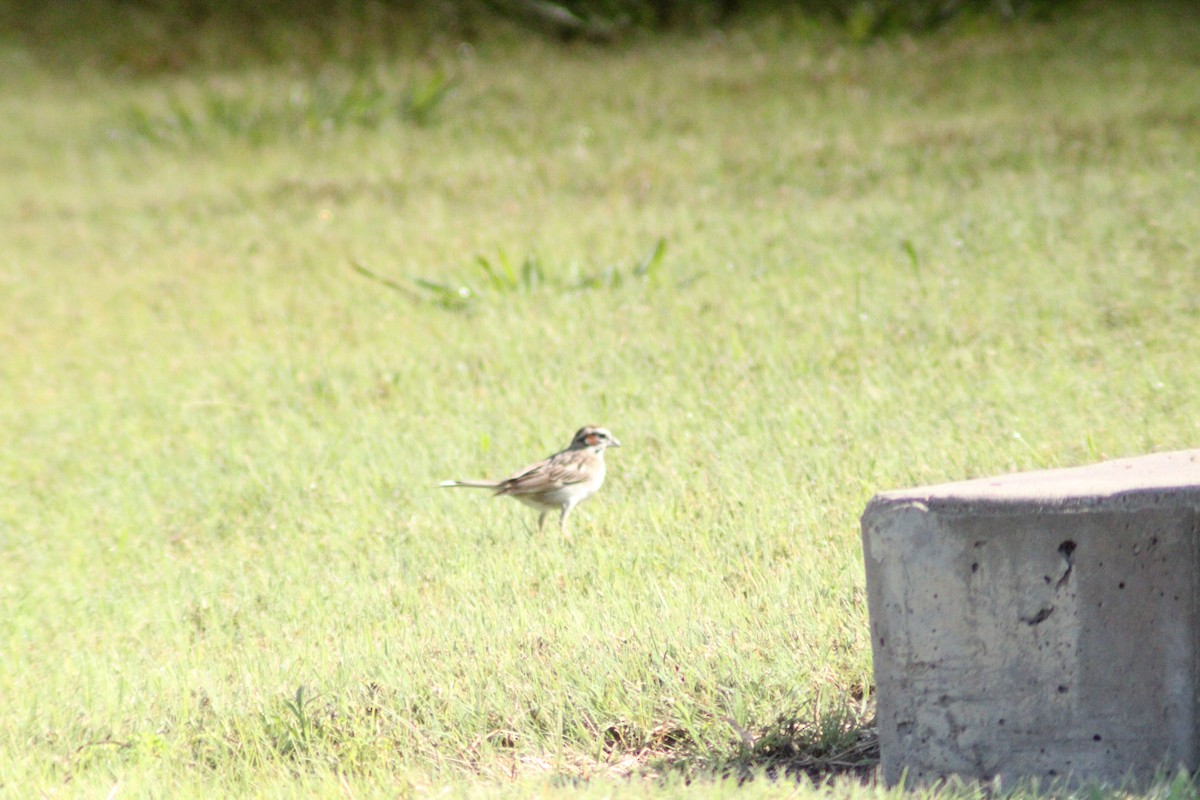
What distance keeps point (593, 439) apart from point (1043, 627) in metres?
2.96

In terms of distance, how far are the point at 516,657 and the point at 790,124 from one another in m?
10.8

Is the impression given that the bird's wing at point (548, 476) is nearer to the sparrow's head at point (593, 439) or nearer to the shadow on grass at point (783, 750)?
the sparrow's head at point (593, 439)

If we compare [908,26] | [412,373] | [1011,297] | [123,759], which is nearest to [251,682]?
[123,759]

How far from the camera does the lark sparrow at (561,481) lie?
6199 mm

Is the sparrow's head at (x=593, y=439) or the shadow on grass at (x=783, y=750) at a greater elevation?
A: the sparrow's head at (x=593, y=439)

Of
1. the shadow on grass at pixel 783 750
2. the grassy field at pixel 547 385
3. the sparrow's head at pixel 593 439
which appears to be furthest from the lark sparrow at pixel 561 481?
the shadow on grass at pixel 783 750

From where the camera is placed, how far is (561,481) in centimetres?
618

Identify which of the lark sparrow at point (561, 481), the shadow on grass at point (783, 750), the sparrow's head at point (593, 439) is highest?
the sparrow's head at point (593, 439)

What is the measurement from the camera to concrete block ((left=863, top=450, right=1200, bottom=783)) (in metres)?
3.85

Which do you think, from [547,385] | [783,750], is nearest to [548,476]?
[783,750]

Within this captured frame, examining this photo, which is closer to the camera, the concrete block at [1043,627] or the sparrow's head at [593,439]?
the concrete block at [1043,627]

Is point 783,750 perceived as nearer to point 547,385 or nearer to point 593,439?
point 593,439

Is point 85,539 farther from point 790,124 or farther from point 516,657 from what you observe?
point 790,124

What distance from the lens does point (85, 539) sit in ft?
22.8
